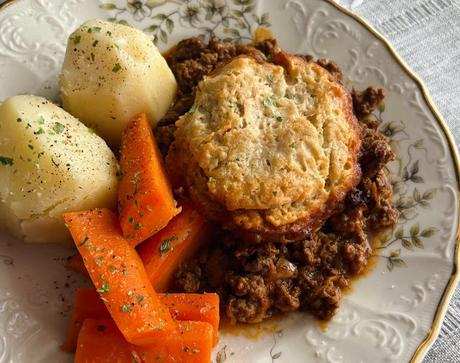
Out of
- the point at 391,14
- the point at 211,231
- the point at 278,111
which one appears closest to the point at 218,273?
the point at 211,231

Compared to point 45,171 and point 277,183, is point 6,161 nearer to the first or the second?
point 45,171

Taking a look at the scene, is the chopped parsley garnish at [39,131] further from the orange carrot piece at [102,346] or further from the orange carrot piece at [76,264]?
the orange carrot piece at [102,346]

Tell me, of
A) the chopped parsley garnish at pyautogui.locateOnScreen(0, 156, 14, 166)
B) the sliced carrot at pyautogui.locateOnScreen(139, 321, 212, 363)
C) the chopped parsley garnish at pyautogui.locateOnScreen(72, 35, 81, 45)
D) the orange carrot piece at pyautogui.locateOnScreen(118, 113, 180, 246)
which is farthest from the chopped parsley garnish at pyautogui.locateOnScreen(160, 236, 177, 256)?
the chopped parsley garnish at pyautogui.locateOnScreen(72, 35, 81, 45)

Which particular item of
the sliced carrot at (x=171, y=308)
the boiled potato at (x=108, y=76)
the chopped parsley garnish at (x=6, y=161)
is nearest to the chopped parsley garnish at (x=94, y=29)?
the boiled potato at (x=108, y=76)

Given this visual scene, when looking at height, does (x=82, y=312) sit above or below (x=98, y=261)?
below

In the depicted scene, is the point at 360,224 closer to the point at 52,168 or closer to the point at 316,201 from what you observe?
the point at 316,201

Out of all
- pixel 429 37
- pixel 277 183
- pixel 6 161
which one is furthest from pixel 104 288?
pixel 429 37
